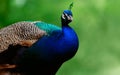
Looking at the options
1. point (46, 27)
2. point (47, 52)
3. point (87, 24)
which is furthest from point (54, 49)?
point (87, 24)

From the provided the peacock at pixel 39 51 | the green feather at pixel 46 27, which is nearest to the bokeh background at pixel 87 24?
the green feather at pixel 46 27

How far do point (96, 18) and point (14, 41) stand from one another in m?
1.70

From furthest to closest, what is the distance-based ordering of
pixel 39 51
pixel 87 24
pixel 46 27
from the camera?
1. pixel 87 24
2. pixel 46 27
3. pixel 39 51

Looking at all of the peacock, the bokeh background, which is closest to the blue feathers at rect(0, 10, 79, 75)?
the peacock

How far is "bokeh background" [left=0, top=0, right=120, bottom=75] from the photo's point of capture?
393 centimetres

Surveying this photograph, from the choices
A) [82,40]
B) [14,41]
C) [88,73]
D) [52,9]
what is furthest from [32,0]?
[14,41]

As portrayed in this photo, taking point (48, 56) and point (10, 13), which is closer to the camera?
point (48, 56)

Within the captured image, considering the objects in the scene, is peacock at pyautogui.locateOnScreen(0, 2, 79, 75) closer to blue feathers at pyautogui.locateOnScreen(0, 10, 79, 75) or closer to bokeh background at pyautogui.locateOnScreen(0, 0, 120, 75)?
blue feathers at pyautogui.locateOnScreen(0, 10, 79, 75)

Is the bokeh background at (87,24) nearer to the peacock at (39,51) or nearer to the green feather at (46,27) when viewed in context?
the green feather at (46,27)

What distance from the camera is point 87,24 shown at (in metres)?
3.99

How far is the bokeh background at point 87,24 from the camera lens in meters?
3.93

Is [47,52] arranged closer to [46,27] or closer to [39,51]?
[39,51]

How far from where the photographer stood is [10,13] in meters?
3.94

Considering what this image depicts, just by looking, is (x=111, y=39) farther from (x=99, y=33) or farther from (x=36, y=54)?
(x=36, y=54)
